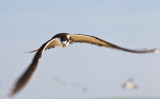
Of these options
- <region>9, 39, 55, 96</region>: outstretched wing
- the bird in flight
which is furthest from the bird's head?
<region>9, 39, 55, 96</region>: outstretched wing

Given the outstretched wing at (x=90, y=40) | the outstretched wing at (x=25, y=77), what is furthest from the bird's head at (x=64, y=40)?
the outstretched wing at (x=25, y=77)

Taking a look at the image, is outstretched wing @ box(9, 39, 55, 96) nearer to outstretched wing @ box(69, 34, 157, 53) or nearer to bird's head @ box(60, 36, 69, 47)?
bird's head @ box(60, 36, 69, 47)

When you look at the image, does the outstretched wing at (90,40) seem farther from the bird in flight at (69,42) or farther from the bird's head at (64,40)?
the bird's head at (64,40)

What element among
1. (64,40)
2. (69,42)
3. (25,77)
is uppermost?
(69,42)

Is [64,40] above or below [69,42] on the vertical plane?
below

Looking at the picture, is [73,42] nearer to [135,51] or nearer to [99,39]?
[99,39]

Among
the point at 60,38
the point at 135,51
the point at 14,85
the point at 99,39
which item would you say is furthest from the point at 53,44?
the point at 14,85

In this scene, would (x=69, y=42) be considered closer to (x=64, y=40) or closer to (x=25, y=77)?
(x=64, y=40)

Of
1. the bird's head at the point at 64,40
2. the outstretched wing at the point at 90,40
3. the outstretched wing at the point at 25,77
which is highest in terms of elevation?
the outstretched wing at the point at 90,40

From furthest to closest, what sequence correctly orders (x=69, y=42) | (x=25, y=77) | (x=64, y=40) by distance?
(x=69, y=42)
(x=64, y=40)
(x=25, y=77)

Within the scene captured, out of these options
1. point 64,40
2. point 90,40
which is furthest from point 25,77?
point 90,40

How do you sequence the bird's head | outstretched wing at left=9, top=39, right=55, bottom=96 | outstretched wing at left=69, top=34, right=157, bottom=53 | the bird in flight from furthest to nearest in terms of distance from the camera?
outstretched wing at left=69, top=34, right=157, bottom=53, the bird's head, the bird in flight, outstretched wing at left=9, top=39, right=55, bottom=96

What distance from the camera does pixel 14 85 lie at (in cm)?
513

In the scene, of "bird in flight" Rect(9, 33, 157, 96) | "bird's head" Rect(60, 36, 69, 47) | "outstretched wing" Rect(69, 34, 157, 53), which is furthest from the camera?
"outstretched wing" Rect(69, 34, 157, 53)
